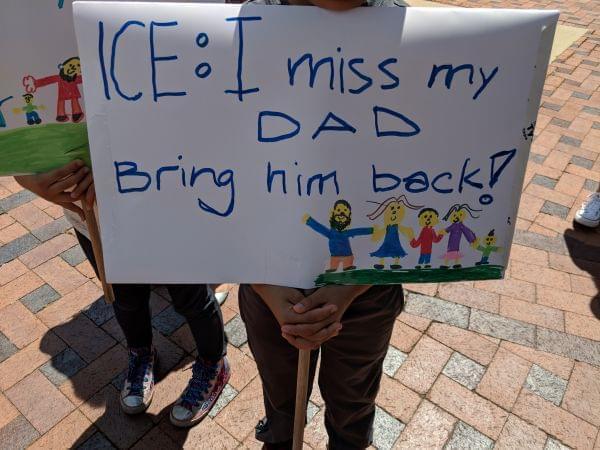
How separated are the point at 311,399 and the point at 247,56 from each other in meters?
1.58

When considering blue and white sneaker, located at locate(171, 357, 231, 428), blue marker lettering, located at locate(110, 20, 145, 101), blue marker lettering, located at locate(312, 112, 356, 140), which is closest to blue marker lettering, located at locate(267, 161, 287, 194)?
blue marker lettering, located at locate(312, 112, 356, 140)

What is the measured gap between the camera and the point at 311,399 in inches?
87.0

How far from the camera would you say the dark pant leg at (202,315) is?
1.96 m

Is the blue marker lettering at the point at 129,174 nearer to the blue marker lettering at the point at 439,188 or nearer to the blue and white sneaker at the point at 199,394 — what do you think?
the blue marker lettering at the point at 439,188

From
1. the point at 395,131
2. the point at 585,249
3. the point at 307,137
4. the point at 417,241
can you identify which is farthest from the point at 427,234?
the point at 585,249

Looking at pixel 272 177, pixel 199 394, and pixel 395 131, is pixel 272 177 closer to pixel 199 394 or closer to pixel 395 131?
pixel 395 131

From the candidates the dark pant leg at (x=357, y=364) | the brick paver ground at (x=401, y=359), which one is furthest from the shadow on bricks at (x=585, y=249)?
the dark pant leg at (x=357, y=364)

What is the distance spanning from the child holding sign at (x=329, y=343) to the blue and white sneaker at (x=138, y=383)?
→ 1.83ft

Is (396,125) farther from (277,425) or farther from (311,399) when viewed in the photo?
(311,399)

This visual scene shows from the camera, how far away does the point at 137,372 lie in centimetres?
219

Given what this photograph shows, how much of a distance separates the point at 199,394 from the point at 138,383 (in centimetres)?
27

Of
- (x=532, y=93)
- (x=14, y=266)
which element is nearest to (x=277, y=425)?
(x=532, y=93)

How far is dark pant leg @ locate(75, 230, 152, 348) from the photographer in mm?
1943

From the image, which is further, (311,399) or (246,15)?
(311,399)
